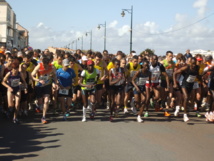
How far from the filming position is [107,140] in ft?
27.3

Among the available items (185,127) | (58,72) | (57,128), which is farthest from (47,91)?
(185,127)

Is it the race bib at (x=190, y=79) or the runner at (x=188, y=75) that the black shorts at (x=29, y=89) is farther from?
the race bib at (x=190, y=79)

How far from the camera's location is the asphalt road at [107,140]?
695 centimetres

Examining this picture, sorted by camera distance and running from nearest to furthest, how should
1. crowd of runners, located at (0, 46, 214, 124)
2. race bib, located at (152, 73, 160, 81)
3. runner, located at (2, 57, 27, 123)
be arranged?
runner, located at (2, 57, 27, 123) < crowd of runners, located at (0, 46, 214, 124) < race bib, located at (152, 73, 160, 81)

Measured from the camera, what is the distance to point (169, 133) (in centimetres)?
934

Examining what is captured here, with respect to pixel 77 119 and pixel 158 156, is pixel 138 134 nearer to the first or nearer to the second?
pixel 158 156

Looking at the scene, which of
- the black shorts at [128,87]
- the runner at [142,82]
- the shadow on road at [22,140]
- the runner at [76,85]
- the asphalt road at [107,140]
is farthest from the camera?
the black shorts at [128,87]

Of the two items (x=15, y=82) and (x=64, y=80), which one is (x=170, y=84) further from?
(x=15, y=82)

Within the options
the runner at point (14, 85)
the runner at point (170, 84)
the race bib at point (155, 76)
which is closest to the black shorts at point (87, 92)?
the runner at point (14, 85)

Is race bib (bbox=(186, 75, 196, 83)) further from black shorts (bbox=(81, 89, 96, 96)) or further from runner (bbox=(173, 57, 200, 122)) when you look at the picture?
black shorts (bbox=(81, 89, 96, 96))

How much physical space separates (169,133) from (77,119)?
336 centimetres

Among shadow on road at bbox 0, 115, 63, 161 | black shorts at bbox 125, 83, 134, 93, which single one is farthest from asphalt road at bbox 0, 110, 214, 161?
black shorts at bbox 125, 83, 134, 93

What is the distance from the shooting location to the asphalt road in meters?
6.95

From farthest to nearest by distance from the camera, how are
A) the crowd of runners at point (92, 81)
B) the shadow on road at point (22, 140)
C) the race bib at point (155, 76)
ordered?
1. the race bib at point (155, 76)
2. the crowd of runners at point (92, 81)
3. the shadow on road at point (22, 140)
